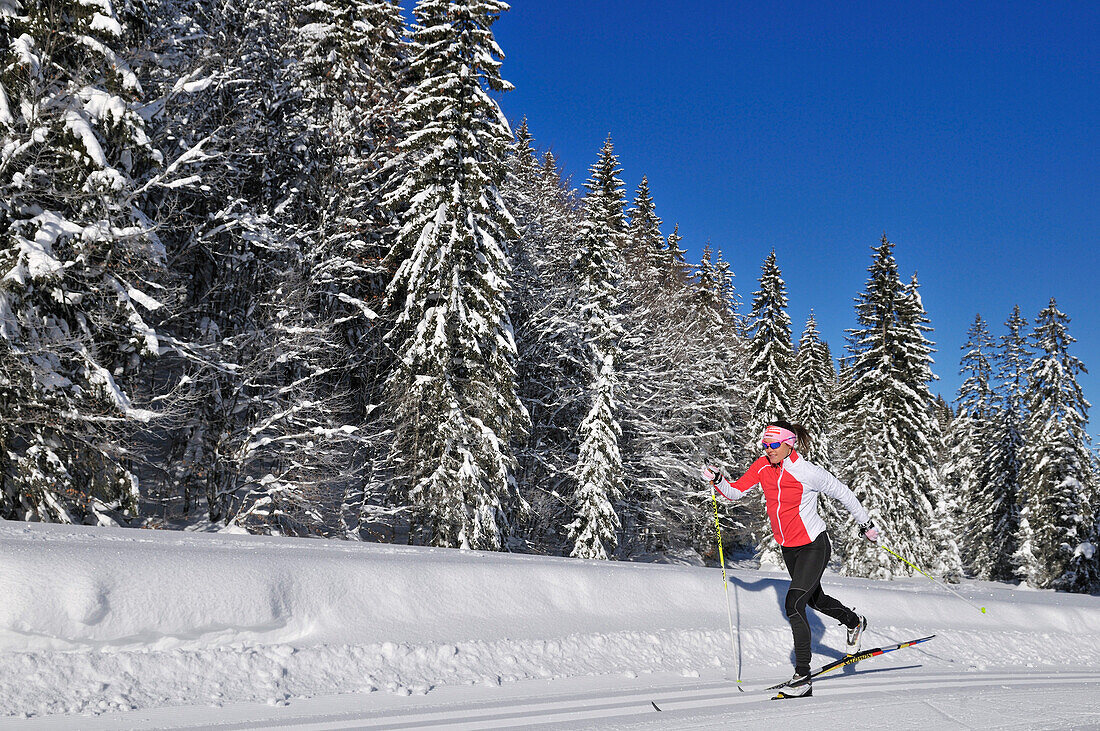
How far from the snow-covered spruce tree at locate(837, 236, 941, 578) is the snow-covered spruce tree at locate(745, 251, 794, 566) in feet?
10.6

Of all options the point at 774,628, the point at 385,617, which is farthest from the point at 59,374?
the point at 774,628

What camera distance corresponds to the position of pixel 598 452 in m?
22.5

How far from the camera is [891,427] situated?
3086 centimetres

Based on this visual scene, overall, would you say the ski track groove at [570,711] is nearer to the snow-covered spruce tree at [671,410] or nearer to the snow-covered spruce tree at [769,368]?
the snow-covered spruce tree at [671,410]

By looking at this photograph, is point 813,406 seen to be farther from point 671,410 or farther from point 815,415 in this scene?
point 671,410

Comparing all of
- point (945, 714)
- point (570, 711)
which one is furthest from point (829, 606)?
point (570, 711)

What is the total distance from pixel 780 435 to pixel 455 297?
12.8 m

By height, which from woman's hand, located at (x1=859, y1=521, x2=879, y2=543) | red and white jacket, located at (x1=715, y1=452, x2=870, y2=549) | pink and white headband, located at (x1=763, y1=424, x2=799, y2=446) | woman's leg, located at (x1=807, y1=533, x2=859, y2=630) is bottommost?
woman's leg, located at (x1=807, y1=533, x2=859, y2=630)

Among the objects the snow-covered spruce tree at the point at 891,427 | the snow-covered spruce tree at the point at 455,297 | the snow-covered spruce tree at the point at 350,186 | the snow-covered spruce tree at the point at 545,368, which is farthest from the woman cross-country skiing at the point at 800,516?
the snow-covered spruce tree at the point at 891,427

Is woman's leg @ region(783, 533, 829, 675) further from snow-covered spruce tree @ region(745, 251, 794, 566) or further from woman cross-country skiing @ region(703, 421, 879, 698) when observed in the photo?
snow-covered spruce tree @ region(745, 251, 794, 566)

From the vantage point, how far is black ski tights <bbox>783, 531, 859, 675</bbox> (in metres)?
6.23

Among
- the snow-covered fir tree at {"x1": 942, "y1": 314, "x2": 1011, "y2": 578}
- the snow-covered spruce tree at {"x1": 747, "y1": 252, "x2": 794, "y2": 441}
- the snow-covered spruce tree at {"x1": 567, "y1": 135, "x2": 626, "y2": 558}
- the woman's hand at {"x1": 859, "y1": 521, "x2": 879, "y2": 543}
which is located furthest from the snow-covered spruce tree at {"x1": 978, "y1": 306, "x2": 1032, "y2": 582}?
the woman's hand at {"x1": 859, "y1": 521, "x2": 879, "y2": 543}

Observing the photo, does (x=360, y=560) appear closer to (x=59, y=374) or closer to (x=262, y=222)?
(x=59, y=374)

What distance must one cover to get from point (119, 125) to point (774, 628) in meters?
12.6
